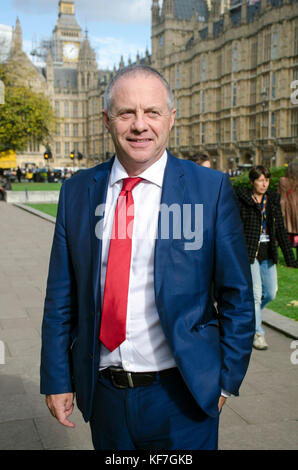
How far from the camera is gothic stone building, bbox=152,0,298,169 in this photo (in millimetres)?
45500

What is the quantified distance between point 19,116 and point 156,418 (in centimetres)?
2988

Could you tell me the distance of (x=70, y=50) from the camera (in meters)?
117

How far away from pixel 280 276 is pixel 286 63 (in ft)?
136

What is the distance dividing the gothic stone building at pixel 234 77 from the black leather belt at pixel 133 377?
36.8m

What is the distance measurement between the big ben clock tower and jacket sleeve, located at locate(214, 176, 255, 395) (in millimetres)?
117796

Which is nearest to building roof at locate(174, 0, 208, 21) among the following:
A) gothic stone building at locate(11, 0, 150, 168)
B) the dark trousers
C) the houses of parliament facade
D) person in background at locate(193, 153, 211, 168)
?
the houses of parliament facade

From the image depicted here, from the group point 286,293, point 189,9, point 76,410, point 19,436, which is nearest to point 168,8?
point 189,9

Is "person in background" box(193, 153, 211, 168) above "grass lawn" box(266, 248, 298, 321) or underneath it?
above

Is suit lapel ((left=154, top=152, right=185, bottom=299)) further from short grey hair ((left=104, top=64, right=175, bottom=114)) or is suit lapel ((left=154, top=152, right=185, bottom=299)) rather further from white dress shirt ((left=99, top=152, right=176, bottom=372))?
short grey hair ((left=104, top=64, right=175, bottom=114))

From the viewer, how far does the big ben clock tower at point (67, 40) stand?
379ft

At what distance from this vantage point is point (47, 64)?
98.0 metres

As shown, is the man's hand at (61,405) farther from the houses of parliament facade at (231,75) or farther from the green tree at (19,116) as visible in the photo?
the houses of parliament facade at (231,75)

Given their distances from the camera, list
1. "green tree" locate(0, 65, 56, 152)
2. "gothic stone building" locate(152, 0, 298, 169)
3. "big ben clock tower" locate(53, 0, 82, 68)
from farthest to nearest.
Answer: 1. "big ben clock tower" locate(53, 0, 82, 68)
2. "gothic stone building" locate(152, 0, 298, 169)
3. "green tree" locate(0, 65, 56, 152)

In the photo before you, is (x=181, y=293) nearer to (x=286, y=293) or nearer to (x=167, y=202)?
(x=167, y=202)
